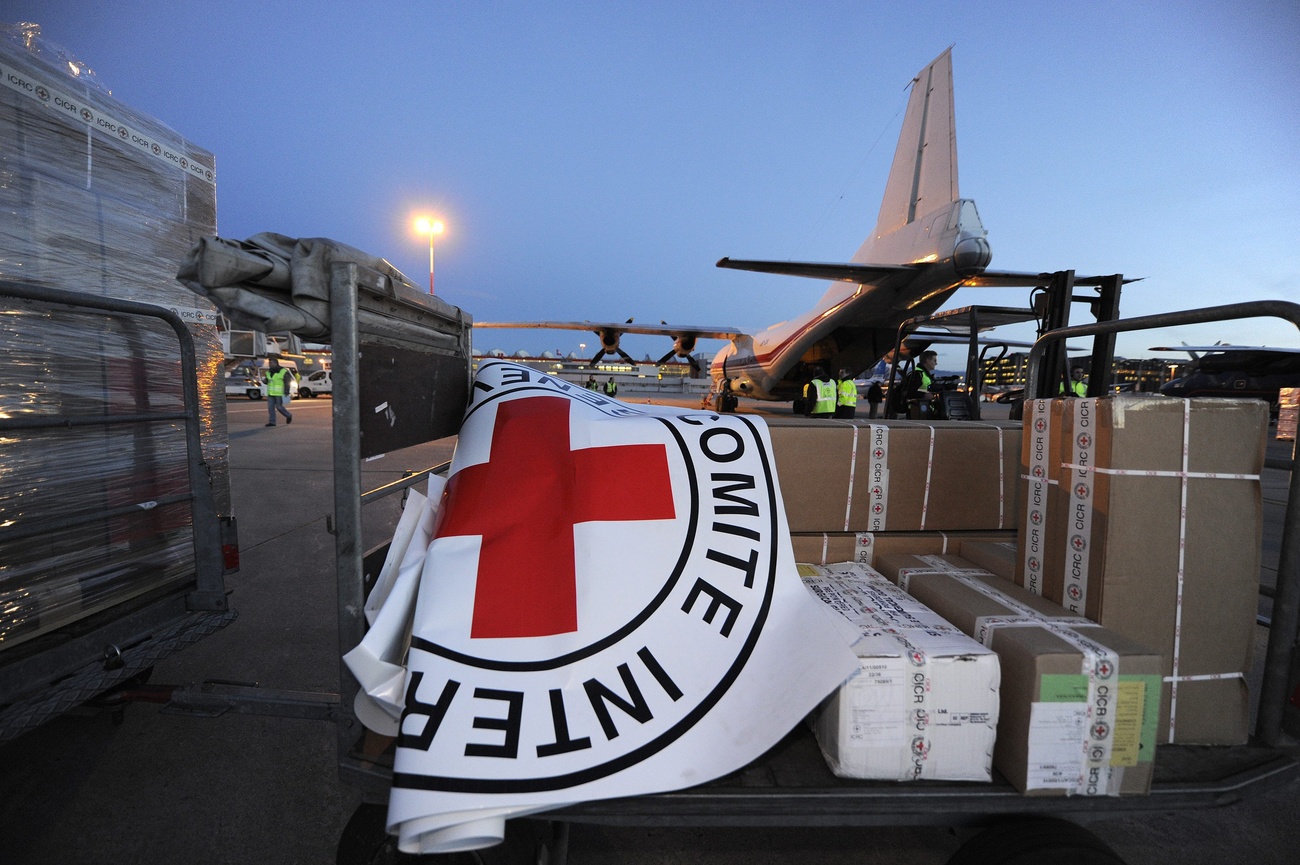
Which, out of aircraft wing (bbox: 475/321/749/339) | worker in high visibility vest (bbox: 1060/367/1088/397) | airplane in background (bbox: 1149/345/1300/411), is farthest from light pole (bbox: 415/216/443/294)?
airplane in background (bbox: 1149/345/1300/411)

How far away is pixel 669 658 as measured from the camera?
117 cm

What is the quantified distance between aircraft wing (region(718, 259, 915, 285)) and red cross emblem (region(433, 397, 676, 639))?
707 centimetres

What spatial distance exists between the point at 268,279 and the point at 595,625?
3.60 feet

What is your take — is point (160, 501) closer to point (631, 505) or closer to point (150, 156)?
point (150, 156)

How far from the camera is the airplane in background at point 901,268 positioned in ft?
26.0

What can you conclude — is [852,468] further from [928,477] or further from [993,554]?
[993,554]

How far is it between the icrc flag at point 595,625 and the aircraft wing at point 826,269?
23.2 ft

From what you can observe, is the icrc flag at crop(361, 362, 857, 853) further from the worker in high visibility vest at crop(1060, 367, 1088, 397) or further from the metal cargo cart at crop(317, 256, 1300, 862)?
the worker in high visibility vest at crop(1060, 367, 1088, 397)

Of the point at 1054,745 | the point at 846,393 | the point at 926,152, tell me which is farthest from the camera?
the point at 846,393

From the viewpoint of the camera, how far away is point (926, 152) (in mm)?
9719

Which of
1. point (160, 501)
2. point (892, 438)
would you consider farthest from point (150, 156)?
point (892, 438)

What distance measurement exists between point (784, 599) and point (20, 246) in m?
2.45

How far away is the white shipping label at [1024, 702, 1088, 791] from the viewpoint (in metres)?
1.13

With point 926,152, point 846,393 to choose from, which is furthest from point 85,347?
point 926,152
